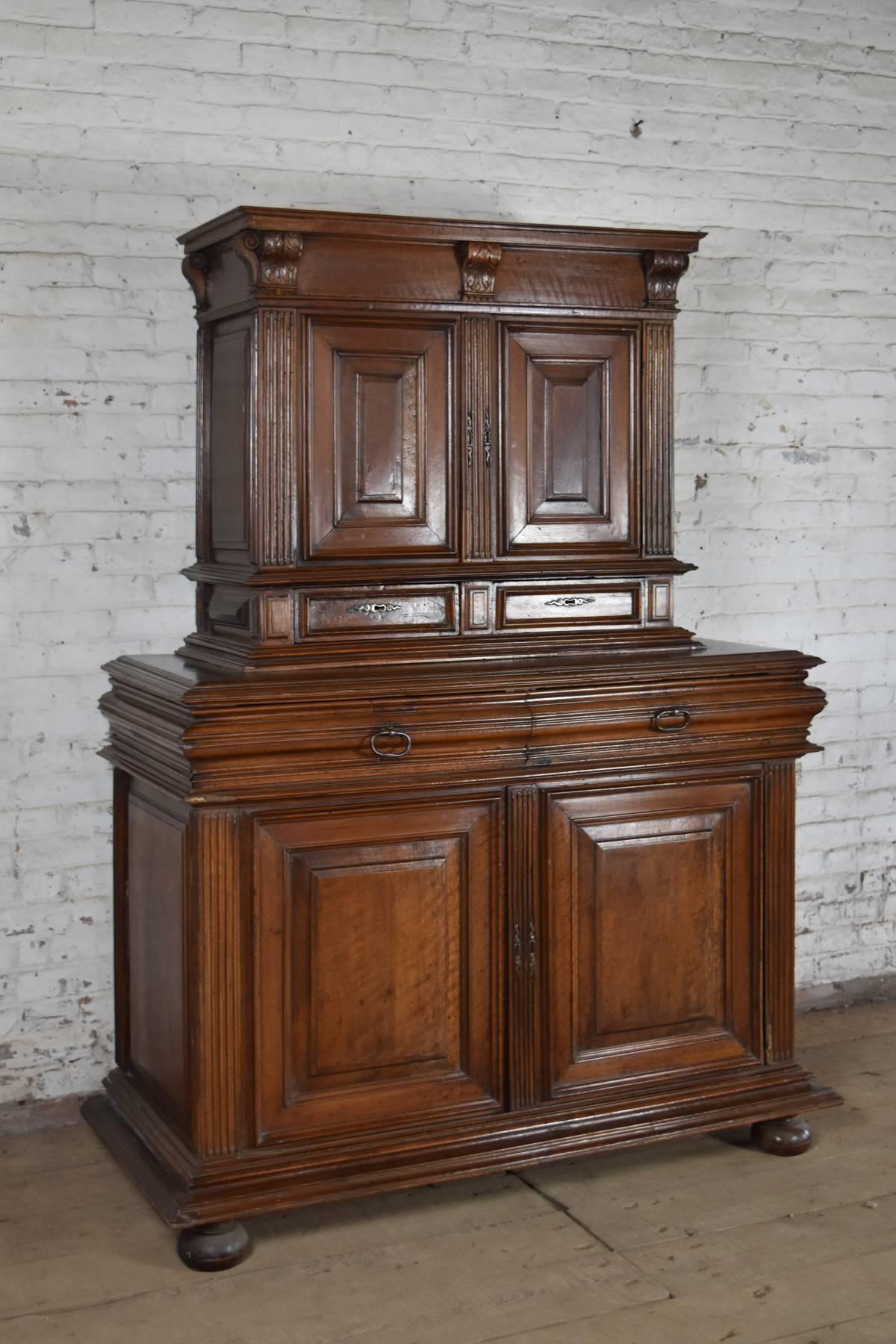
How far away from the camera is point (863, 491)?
15.2 ft

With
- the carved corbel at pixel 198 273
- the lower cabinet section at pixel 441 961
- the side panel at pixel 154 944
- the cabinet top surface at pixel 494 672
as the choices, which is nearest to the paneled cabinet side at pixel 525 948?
the lower cabinet section at pixel 441 961

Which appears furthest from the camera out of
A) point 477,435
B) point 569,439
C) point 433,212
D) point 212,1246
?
point 433,212

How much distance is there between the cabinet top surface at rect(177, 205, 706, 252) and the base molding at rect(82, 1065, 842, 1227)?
193 cm

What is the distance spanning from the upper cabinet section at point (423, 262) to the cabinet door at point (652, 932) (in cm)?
116

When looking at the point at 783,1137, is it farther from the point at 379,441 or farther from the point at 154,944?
the point at 379,441

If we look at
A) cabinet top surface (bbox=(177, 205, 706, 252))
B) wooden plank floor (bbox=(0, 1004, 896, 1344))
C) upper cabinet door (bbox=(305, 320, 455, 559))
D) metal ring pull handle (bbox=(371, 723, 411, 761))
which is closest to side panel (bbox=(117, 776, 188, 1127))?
wooden plank floor (bbox=(0, 1004, 896, 1344))

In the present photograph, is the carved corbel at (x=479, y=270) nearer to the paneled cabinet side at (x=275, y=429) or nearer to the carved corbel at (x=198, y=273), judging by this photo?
the paneled cabinet side at (x=275, y=429)

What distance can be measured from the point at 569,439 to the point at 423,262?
527 millimetres

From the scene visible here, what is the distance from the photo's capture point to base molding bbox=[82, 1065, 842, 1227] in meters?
3.05

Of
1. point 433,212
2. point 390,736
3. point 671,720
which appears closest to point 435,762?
point 390,736

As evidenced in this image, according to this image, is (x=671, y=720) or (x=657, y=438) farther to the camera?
(x=657, y=438)

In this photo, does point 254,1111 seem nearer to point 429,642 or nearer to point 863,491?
point 429,642

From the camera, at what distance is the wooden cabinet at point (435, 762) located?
3074mm

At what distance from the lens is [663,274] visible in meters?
3.56
